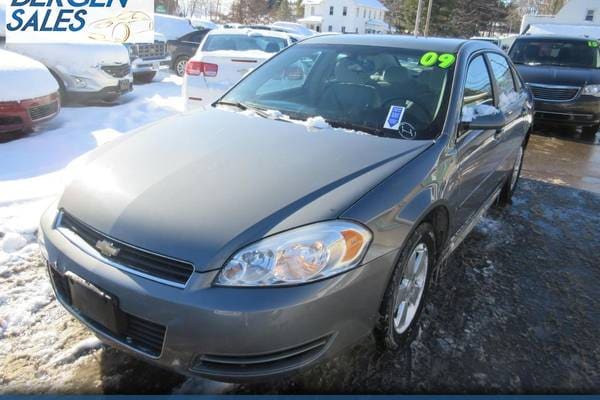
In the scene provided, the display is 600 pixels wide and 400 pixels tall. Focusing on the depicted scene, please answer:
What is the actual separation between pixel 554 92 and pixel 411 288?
7.42m

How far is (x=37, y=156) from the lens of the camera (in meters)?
5.15

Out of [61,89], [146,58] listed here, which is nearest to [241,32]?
[61,89]

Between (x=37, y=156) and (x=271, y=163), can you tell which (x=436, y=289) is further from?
(x=37, y=156)

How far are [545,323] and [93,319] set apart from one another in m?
2.53

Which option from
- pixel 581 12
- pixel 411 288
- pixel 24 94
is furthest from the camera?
pixel 581 12

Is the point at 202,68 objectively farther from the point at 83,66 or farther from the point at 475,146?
the point at 475,146

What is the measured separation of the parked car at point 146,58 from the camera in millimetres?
10445

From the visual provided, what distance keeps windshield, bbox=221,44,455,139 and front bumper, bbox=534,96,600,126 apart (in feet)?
21.0

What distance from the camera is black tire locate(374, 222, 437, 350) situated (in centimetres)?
218

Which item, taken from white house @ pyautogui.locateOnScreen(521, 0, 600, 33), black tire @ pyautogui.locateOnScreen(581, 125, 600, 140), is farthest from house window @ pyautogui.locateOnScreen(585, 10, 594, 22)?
black tire @ pyautogui.locateOnScreen(581, 125, 600, 140)

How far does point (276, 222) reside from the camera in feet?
6.27

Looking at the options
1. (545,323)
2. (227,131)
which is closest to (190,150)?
(227,131)

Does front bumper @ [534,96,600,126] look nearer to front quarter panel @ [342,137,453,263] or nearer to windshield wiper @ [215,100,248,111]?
front quarter panel @ [342,137,453,263]

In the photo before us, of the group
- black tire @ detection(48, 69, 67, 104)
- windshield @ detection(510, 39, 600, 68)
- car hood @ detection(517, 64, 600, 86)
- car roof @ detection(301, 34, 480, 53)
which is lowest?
black tire @ detection(48, 69, 67, 104)
